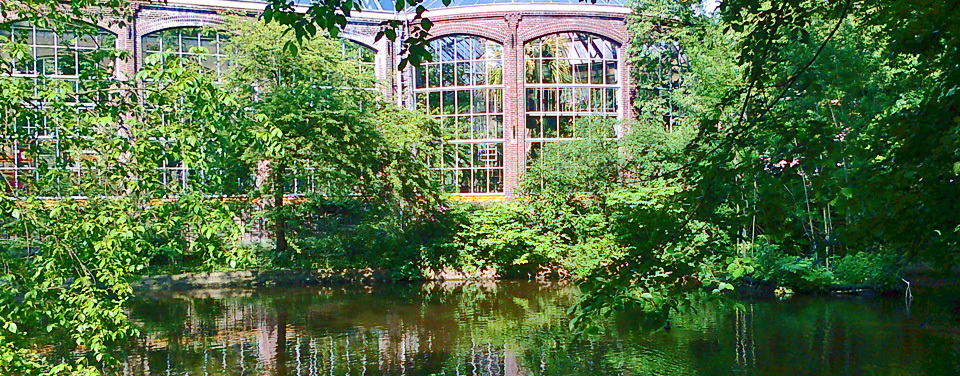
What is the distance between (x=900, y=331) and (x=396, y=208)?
1257 cm

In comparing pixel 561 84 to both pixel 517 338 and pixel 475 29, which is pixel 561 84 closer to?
pixel 475 29

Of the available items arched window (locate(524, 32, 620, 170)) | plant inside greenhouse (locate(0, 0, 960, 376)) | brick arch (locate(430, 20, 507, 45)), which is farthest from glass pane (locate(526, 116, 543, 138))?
brick arch (locate(430, 20, 507, 45))

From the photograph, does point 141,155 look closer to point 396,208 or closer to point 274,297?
point 274,297

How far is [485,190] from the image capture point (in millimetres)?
27234

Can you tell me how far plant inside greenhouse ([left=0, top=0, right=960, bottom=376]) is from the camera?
4.51 metres

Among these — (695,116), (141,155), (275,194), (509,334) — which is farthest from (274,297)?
(141,155)

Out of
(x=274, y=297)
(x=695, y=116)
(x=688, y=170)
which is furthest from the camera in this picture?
(x=695, y=116)

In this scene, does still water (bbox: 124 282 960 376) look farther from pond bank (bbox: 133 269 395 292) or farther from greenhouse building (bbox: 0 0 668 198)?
greenhouse building (bbox: 0 0 668 198)

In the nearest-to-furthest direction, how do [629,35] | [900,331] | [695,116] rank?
[900,331] < [695,116] < [629,35]

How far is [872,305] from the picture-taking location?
16.2 meters

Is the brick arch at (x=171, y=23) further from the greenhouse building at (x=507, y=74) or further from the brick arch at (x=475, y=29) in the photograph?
the brick arch at (x=475, y=29)

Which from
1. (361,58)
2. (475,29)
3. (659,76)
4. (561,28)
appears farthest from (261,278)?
(659,76)

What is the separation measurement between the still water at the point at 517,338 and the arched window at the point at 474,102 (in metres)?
8.71

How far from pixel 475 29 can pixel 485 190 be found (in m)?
4.92
